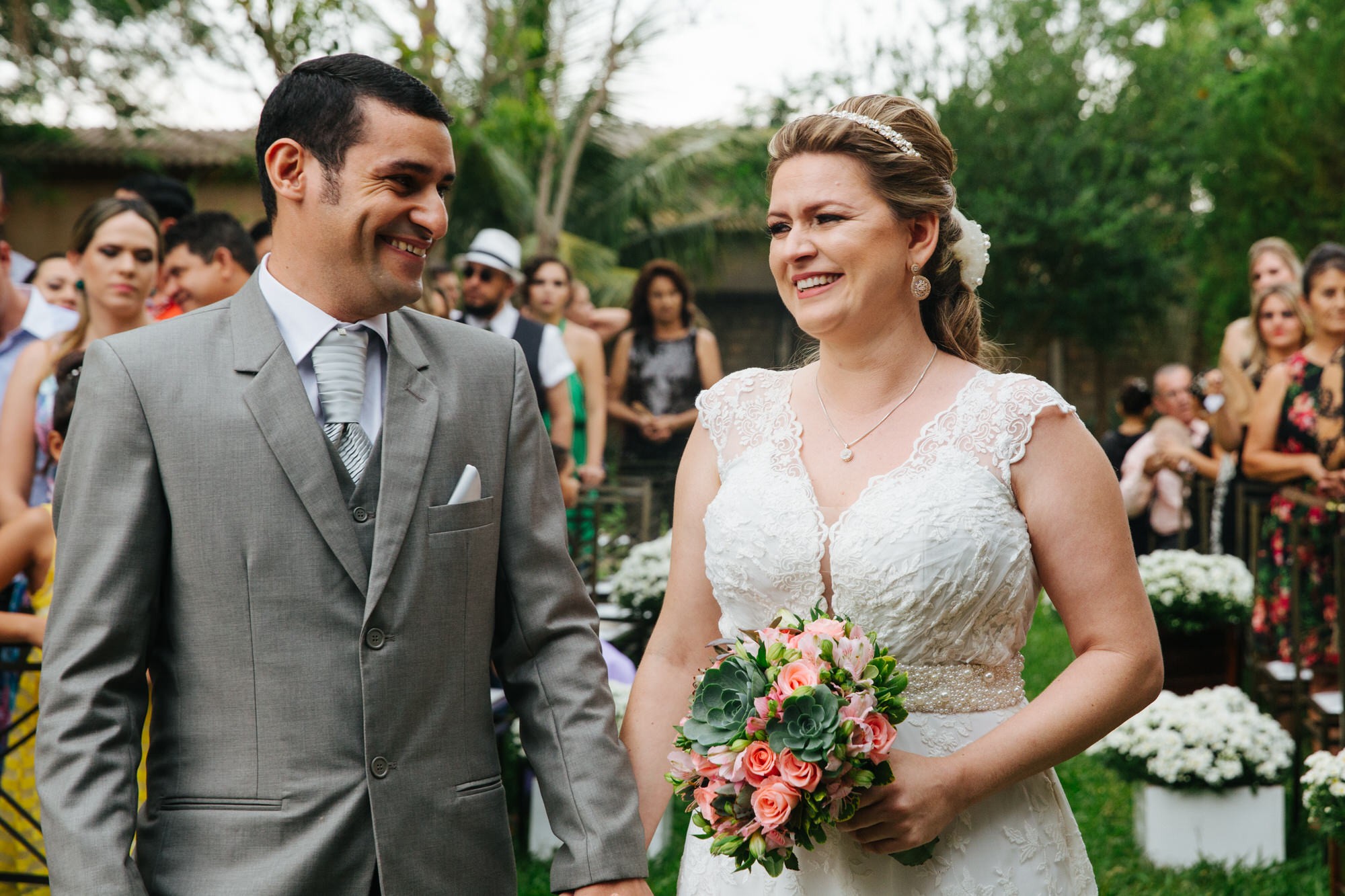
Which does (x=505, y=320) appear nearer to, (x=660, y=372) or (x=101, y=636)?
(x=660, y=372)

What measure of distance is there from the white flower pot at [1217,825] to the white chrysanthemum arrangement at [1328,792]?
41.9 inches

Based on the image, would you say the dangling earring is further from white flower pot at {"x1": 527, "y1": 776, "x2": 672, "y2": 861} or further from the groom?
white flower pot at {"x1": 527, "y1": 776, "x2": 672, "y2": 861}

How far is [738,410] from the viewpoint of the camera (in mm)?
2955

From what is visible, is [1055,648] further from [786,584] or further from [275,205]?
[275,205]

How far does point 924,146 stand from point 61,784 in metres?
2.05

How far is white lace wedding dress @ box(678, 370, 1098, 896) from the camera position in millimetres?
2537

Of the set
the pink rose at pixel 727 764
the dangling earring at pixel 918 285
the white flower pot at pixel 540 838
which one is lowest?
the white flower pot at pixel 540 838

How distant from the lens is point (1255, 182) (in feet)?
52.6

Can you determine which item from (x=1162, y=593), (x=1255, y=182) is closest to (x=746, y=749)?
(x=1162, y=593)

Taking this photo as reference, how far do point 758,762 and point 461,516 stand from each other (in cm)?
69

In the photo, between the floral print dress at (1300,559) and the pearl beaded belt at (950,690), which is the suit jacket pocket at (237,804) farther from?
the floral print dress at (1300,559)

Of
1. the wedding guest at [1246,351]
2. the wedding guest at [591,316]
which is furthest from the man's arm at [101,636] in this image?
the wedding guest at [1246,351]

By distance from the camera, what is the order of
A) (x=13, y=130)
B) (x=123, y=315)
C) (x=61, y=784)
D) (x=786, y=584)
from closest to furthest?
(x=61, y=784) → (x=786, y=584) → (x=123, y=315) → (x=13, y=130)

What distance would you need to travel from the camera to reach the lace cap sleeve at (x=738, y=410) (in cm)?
290
